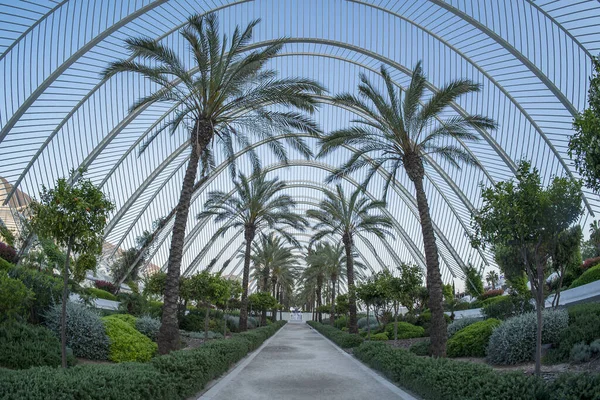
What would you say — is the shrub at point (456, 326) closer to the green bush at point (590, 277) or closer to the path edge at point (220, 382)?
the green bush at point (590, 277)

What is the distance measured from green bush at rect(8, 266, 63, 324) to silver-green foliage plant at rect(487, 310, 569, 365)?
13070mm

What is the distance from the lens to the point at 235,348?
1427 centimetres

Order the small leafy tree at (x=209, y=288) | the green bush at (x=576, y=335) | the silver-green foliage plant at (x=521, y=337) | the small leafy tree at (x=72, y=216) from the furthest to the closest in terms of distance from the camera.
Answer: the small leafy tree at (x=209, y=288) < the silver-green foliage plant at (x=521, y=337) < the green bush at (x=576, y=335) < the small leafy tree at (x=72, y=216)

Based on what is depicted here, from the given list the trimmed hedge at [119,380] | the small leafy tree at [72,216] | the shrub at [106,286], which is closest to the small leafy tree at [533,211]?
the trimmed hedge at [119,380]

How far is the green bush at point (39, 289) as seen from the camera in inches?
536

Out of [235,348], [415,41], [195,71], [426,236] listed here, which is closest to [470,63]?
[415,41]

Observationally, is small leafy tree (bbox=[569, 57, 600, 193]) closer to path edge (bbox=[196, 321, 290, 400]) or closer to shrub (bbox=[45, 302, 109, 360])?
path edge (bbox=[196, 321, 290, 400])

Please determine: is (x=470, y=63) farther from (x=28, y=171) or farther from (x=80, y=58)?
(x=28, y=171)

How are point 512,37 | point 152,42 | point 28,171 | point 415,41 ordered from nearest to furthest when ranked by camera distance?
point 152,42 → point 512,37 → point 28,171 → point 415,41

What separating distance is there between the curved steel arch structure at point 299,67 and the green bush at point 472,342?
7097 mm

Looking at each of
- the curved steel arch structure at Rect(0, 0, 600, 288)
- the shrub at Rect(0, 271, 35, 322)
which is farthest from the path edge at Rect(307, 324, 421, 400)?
the curved steel arch structure at Rect(0, 0, 600, 288)

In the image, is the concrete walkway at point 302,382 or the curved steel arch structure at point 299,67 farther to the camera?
the curved steel arch structure at point 299,67

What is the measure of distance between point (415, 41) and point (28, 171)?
20.1 m

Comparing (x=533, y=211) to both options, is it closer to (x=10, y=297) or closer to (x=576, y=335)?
(x=576, y=335)
